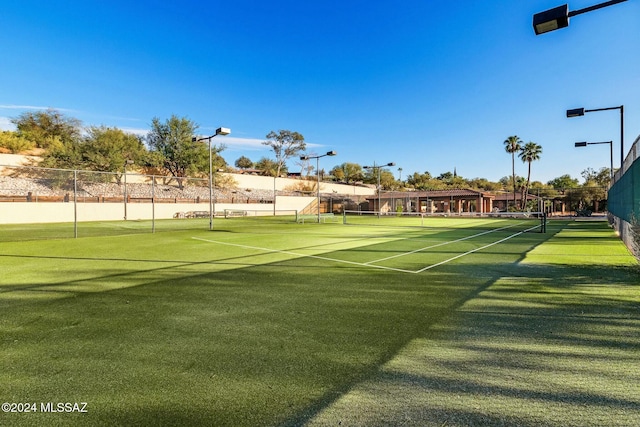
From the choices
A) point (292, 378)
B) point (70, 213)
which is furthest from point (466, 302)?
point (70, 213)

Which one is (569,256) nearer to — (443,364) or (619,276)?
(619,276)

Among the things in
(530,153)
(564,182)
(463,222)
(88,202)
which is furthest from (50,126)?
(564,182)

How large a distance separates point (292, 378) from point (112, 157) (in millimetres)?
42902

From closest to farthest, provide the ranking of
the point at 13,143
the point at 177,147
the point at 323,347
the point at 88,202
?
the point at 323,347
the point at 88,202
the point at 13,143
the point at 177,147

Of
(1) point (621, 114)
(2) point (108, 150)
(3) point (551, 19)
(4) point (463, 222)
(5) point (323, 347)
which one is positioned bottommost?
(5) point (323, 347)

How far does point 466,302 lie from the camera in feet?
16.3

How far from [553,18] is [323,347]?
6.17m

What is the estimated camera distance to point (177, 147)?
46.2 m

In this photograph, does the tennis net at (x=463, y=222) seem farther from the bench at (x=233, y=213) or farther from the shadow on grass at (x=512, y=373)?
the shadow on grass at (x=512, y=373)

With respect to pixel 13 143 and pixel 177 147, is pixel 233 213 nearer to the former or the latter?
pixel 177 147

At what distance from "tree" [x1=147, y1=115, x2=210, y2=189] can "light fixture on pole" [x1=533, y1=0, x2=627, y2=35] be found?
1771 inches

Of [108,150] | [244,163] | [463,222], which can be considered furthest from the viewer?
[244,163]

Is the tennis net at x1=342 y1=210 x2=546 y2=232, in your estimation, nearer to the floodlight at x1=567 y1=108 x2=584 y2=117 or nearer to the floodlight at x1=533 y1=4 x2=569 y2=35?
the floodlight at x1=567 y1=108 x2=584 y2=117

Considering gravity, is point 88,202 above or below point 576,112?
below
